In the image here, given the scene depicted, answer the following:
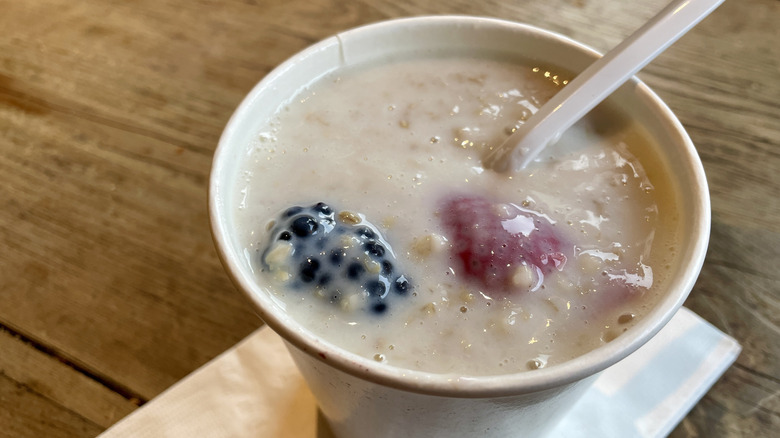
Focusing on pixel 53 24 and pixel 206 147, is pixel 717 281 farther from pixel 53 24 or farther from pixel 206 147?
pixel 53 24

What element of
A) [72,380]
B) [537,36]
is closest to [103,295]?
[72,380]

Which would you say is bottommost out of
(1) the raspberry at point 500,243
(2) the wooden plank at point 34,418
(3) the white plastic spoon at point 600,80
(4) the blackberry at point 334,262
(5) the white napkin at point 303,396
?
(2) the wooden plank at point 34,418

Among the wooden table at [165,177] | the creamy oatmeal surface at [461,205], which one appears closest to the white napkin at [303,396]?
the wooden table at [165,177]

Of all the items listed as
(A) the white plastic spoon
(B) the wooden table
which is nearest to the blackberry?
(A) the white plastic spoon

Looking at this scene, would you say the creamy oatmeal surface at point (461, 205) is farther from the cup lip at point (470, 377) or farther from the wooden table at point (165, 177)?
the wooden table at point (165, 177)

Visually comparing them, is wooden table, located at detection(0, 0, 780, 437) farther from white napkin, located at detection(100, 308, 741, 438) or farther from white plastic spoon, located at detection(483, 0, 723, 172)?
white plastic spoon, located at detection(483, 0, 723, 172)

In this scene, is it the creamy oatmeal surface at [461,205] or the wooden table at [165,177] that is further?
the wooden table at [165,177]

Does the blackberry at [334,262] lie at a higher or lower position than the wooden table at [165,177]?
higher
